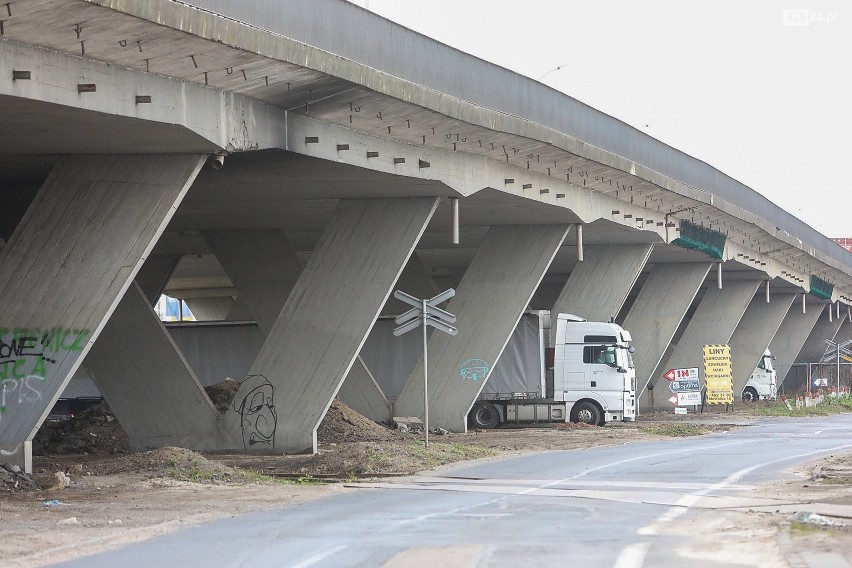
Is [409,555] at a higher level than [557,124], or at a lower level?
lower

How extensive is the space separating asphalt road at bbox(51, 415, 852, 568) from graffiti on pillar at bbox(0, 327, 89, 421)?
195 inches

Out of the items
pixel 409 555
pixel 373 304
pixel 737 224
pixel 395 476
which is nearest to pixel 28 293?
pixel 395 476

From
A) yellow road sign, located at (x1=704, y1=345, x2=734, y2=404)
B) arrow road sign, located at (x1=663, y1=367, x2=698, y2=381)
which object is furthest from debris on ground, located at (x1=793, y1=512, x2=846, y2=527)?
yellow road sign, located at (x1=704, y1=345, x2=734, y2=404)

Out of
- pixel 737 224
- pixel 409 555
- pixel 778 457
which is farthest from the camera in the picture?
pixel 737 224

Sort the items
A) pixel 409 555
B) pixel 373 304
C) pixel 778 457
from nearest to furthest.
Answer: pixel 409 555
pixel 778 457
pixel 373 304

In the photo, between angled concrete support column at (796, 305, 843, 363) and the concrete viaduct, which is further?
angled concrete support column at (796, 305, 843, 363)

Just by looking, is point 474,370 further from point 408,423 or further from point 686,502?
point 686,502

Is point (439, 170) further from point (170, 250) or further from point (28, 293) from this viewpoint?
point (170, 250)

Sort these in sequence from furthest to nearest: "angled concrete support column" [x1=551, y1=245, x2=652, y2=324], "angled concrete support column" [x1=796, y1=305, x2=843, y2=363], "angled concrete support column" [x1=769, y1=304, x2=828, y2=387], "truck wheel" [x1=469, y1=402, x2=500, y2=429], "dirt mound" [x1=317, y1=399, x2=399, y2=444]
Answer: "angled concrete support column" [x1=796, y1=305, x2=843, y2=363]
"angled concrete support column" [x1=769, y1=304, x2=828, y2=387]
"angled concrete support column" [x1=551, y1=245, x2=652, y2=324]
"truck wheel" [x1=469, y1=402, x2=500, y2=429]
"dirt mound" [x1=317, y1=399, x2=399, y2=444]

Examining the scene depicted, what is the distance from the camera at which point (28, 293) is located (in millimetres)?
20781

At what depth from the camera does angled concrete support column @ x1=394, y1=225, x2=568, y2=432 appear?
3644cm

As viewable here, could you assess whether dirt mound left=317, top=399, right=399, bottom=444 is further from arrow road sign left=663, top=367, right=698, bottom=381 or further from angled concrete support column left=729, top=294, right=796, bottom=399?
angled concrete support column left=729, top=294, right=796, bottom=399

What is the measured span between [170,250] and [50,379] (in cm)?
2335

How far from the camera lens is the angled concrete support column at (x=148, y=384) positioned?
92.1 feet
